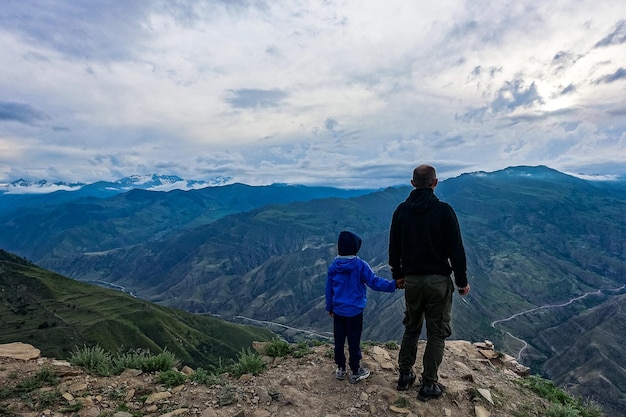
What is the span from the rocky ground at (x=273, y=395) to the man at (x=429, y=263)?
0.77 m

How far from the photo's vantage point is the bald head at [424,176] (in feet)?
24.4

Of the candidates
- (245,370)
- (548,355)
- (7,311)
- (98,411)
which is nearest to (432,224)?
(245,370)

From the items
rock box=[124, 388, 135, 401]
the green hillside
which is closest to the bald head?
rock box=[124, 388, 135, 401]

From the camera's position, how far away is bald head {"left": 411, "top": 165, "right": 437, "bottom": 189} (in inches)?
293

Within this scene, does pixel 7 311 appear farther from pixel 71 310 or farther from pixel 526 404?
pixel 526 404

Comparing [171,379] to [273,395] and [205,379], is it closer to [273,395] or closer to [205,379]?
[205,379]

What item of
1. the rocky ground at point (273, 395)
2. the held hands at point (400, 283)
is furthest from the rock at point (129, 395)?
the held hands at point (400, 283)

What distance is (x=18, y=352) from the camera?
31.7 ft

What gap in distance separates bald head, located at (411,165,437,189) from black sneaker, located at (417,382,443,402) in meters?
4.00

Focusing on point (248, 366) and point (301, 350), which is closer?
point (248, 366)

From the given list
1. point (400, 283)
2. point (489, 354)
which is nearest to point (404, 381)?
point (400, 283)

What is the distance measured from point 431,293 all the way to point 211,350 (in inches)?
5397

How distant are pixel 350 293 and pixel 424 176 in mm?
3070

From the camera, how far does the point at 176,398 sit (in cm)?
771
